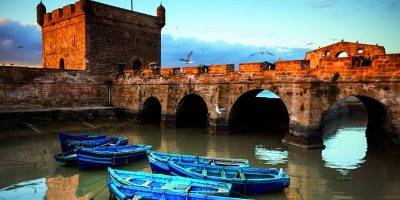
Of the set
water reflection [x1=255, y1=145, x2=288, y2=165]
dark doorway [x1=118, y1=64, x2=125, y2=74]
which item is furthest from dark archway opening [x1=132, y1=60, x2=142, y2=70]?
water reflection [x1=255, y1=145, x2=288, y2=165]

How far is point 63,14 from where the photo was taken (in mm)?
23094

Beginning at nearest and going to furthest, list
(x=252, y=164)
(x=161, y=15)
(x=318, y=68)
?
(x=252, y=164) < (x=318, y=68) < (x=161, y=15)

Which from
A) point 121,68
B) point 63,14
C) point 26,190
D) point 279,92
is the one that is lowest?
point 26,190

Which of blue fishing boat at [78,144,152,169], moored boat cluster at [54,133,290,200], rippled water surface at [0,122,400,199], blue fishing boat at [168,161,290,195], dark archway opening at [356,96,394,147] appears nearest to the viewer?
moored boat cluster at [54,133,290,200]

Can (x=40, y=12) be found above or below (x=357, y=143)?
above

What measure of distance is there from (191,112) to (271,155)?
902cm

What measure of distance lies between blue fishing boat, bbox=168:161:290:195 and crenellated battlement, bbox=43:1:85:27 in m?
17.4

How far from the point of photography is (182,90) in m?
17.9

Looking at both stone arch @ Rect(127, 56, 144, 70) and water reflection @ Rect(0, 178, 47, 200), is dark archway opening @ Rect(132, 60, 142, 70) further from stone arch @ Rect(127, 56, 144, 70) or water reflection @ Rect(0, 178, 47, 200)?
water reflection @ Rect(0, 178, 47, 200)

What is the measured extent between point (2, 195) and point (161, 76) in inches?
492

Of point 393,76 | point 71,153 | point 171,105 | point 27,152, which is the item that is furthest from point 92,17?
point 393,76

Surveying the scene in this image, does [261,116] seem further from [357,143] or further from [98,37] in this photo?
[98,37]

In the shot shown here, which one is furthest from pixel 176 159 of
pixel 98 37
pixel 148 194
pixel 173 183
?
pixel 98 37

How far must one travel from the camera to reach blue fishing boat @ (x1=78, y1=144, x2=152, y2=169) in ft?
32.3
